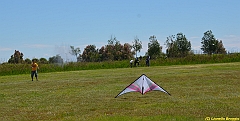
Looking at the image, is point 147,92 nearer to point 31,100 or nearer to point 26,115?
point 31,100

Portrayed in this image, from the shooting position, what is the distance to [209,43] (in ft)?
280

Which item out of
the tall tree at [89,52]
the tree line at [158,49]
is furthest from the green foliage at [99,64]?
the tall tree at [89,52]

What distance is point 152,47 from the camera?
85625mm

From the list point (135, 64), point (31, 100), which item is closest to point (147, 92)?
point (31, 100)

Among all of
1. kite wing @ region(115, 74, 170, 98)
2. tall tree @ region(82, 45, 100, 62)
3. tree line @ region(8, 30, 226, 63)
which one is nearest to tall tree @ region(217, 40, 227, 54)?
tree line @ region(8, 30, 226, 63)

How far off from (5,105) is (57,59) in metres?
55.4

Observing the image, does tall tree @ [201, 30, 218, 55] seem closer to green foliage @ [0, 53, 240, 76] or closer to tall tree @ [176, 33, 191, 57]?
tall tree @ [176, 33, 191, 57]

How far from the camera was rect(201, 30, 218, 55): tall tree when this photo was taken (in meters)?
84.6

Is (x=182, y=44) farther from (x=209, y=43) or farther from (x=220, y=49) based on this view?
(x=220, y=49)

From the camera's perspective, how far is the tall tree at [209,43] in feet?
278

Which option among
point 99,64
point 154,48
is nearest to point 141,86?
point 99,64

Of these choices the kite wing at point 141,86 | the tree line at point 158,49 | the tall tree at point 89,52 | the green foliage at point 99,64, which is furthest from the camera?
the tall tree at point 89,52

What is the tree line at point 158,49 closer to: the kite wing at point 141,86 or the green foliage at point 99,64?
the green foliage at point 99,64

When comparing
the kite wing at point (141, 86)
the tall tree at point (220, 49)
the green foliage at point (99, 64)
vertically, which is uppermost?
the tall tree at point (220, 49)
